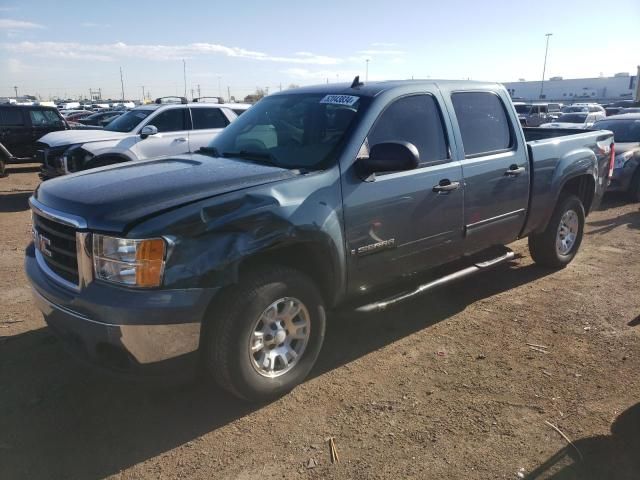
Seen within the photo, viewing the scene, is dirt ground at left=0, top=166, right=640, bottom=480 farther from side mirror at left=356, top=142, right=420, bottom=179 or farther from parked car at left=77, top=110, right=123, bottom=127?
parked car at left=77, top=110, right=123, bottom=127

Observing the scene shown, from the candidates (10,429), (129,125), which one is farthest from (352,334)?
(129,125)

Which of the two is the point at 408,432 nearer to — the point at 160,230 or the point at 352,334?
the point at 352,334

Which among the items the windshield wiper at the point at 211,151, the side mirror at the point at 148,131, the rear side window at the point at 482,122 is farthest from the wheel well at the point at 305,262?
the side mirror at the point at 148,131

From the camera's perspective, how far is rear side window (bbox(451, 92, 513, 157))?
4.49 metres

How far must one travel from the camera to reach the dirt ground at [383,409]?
2805mm

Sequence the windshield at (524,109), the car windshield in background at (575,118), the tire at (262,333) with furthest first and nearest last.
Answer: the windshield at (524,109)
the car windshield in background at (575,118)
the tire at (262,333)

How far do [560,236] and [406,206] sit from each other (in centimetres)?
289

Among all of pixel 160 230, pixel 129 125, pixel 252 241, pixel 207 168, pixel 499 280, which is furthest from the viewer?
pixel 129 125

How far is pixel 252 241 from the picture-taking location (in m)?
3.04

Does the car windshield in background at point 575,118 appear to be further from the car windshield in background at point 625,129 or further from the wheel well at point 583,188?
the wheel well at point 583,188

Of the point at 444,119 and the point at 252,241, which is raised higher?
the point at 444,119

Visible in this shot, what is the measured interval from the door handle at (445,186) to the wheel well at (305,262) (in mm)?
1165

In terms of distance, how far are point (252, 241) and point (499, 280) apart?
3.59 m

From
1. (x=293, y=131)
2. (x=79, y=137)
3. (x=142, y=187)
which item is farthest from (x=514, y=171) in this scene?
(x=79, y=137)
